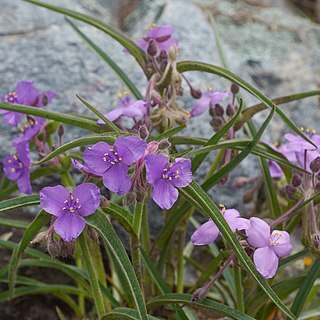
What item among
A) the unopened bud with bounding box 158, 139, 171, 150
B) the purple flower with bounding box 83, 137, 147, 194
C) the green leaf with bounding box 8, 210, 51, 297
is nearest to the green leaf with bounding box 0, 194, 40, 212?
the green leaf with bounding box 8, 210, 51, 297

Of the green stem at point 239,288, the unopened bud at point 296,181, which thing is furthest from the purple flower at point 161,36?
the green stem at point 239,288

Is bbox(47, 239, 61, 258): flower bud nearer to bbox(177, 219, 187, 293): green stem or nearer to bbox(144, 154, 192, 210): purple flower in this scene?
bbox(144, 154, 192, 210): purple flower

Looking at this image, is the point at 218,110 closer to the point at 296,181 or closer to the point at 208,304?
the point at 296,181

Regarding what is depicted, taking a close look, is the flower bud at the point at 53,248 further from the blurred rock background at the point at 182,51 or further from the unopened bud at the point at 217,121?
the blurred rock background at the point at 182,51

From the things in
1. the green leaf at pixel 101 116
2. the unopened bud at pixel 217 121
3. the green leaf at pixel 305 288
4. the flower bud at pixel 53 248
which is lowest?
the green leaf at pixel 305 288

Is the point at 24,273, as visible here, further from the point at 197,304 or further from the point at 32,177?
the point at 197,304

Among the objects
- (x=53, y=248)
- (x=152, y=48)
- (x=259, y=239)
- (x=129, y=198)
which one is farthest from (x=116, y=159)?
(x=152, y=48)

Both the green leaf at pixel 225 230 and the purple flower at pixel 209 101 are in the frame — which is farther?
the purple flower at pixel 209 101
